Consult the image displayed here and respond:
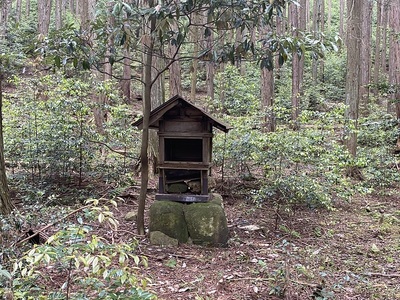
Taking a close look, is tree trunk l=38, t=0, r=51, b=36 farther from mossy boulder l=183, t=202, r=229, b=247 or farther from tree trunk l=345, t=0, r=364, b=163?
mossy boulder l=183, t=202, r=229, b=247

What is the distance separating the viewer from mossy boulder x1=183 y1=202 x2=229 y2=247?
546 centimetres

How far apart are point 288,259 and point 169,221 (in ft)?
5.89

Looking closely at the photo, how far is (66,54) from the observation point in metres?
4.70

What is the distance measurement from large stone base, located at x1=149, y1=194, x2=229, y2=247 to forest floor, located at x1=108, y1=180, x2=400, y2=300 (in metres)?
0.18

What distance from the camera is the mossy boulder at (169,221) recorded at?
545cm

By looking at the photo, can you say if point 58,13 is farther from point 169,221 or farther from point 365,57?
point 169,221

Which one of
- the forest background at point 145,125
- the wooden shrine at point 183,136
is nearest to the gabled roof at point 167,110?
the wooden shrine at point 183,136

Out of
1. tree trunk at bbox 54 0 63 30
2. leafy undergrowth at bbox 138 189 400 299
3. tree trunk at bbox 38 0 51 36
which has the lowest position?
leafy undergrowth at bbox 138 189 400 299

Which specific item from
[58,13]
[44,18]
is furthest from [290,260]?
[58,13]

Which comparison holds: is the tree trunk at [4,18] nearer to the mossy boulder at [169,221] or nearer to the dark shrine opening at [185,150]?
the dark shrine opening at [185,150]

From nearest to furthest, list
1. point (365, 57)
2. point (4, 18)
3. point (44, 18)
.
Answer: point (4, 18) → point (44, 18) → point (365, 57)

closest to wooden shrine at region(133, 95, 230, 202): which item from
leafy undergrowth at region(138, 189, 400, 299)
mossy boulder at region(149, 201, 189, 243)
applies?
mossy boulder at region(149, 201, 189, 243)

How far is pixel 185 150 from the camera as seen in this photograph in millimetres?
6223

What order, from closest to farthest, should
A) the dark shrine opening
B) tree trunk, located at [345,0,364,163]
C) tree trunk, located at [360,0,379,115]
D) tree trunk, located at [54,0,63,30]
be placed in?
the dark shrine opening < tree trunk, located at [345,0,364,163] < tree trunk, located at [360,0,379,115] < tree trunk, located at [54,0,63,30]
